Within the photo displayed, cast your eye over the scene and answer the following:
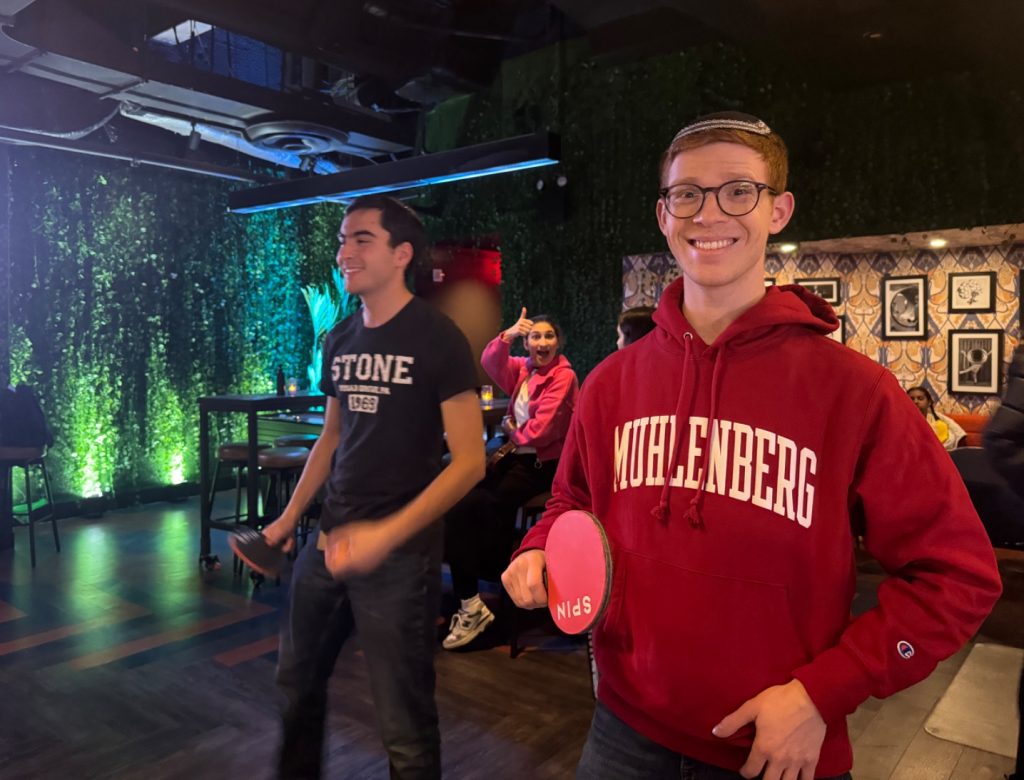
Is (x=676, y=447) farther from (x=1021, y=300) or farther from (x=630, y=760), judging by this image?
(x=1021, y=300)

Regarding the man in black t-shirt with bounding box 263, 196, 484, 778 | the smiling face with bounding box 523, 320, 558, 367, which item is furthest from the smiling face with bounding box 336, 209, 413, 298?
the smiling face with bounding box 523, 320, 558, 367

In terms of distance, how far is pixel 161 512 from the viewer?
257 inches

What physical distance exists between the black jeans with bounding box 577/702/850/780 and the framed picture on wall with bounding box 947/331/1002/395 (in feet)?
19.1

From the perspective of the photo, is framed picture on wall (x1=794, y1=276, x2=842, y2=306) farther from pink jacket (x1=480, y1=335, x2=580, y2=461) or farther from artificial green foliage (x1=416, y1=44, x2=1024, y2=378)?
pink jacket (x1=480, y1=335, x2=580, y2=461)

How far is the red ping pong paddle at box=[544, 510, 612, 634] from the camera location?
38.4 inches

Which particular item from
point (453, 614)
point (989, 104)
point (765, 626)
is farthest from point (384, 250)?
point (989, 104)

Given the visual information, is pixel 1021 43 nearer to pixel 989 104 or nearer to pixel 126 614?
pixel 989 104

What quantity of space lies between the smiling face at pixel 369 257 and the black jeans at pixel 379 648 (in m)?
0.60

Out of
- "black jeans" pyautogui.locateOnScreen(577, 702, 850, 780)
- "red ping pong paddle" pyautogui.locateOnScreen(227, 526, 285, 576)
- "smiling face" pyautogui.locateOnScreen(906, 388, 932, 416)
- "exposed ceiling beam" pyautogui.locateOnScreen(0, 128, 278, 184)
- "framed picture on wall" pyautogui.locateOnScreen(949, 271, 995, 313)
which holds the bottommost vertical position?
"black jeans" pyautogui.locateOnScreen(577, 702, 850, 780)

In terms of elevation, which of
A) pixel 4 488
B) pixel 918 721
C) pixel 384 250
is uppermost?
pixel 384 250

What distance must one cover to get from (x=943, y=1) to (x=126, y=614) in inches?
190

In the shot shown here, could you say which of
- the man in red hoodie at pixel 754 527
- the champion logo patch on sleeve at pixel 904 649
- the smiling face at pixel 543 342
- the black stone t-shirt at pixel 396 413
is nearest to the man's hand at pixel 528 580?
the man in red hoodie at pixel 754 527

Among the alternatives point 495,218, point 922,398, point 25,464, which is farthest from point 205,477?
point 922,398

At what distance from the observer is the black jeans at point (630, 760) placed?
3.26ft
